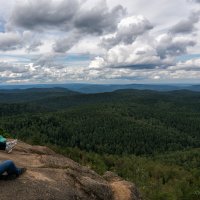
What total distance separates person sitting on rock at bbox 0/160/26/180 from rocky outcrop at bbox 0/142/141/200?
41 cm

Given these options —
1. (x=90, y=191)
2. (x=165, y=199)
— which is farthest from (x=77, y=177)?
(x=165, y=199)

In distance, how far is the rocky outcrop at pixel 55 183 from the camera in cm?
2063

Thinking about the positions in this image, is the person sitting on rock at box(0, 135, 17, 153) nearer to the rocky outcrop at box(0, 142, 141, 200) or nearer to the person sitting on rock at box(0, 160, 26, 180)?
the rocky outcrop at box(0, 142, 141, 200)

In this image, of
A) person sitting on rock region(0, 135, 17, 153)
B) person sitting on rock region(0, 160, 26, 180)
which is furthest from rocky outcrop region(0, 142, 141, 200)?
person sitting on rock region(0, 135, 17, 153)

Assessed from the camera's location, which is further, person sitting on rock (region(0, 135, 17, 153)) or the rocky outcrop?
person sitting on rock (region(0, 135, 17, 153))

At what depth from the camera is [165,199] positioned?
74.0 meters

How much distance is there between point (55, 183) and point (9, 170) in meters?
3.62

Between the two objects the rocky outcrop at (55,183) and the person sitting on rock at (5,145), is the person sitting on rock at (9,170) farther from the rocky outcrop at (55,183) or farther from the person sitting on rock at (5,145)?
the person sitting on rock at (5,145)

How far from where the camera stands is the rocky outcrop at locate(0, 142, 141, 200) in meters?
20.6

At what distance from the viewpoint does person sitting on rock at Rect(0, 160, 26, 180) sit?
20.7m

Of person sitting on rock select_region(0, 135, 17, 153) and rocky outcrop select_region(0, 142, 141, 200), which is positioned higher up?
person sitting on rock select_region(0, 135, 17, 153)

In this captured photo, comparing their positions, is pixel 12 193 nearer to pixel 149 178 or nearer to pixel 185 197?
pixel 185 197

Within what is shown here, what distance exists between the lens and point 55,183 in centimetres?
2311

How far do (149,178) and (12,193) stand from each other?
139 meters
